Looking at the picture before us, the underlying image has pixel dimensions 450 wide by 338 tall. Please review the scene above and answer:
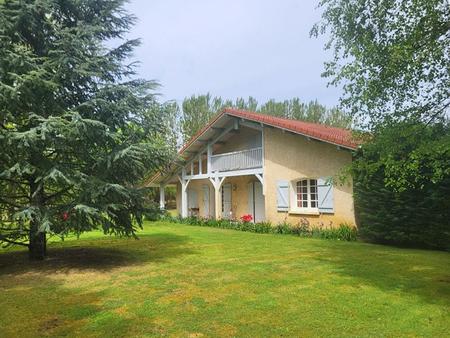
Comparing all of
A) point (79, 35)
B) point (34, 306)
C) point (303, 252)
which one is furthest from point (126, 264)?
point (79, 35)

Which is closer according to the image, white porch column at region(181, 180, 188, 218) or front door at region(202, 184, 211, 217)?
white porch column at region(181, 180, 188, 218)

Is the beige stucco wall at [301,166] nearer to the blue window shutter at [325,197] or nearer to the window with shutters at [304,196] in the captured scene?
the blue window shutter at [325,197]

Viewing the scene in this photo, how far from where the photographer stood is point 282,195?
15.9 m

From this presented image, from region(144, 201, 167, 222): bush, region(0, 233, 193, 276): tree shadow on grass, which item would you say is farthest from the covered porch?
region(144, 201, 167, 222): bush

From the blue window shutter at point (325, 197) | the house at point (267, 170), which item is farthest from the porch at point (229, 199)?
the blue window shutter at point (325, 197)

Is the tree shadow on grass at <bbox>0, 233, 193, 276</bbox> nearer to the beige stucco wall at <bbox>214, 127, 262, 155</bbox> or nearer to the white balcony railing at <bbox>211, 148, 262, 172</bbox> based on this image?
the white balcony railing at <bbox>211, 148, 262, 172</bbox>

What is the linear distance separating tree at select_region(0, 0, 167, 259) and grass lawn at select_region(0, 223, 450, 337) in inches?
48.4

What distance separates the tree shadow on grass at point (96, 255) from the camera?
349 inches

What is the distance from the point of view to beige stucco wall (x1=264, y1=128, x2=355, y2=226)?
13.6 meters

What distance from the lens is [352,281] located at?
689 cm

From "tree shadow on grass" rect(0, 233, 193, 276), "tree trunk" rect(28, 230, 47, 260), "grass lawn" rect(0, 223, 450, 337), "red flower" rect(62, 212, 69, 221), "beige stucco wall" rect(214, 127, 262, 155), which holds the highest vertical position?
"beige stucco wall" rect(214, 127, 262, 155)

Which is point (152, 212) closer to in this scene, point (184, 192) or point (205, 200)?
point (184, 192)

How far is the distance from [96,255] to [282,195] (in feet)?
26.5

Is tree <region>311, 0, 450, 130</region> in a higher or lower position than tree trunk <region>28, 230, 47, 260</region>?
higher
